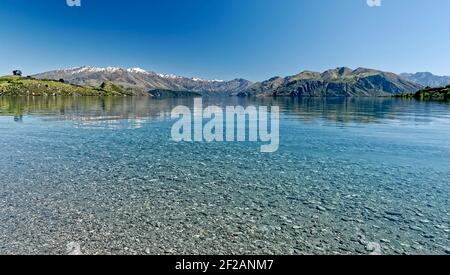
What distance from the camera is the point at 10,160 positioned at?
102 ft

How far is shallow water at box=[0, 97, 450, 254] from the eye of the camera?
51.1 ft

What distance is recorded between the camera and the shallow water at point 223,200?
1558 centimetres

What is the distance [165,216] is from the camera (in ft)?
61.0

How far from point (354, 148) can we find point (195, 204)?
26370mm

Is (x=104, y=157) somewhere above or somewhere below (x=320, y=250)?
above

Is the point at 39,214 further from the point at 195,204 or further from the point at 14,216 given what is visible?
the point at 195,204

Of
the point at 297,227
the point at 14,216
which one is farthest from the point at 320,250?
the point at 14,216

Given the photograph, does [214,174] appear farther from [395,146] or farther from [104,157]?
[395,146]

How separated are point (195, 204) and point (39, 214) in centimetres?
944

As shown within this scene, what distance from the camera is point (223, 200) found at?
21.2 metres
